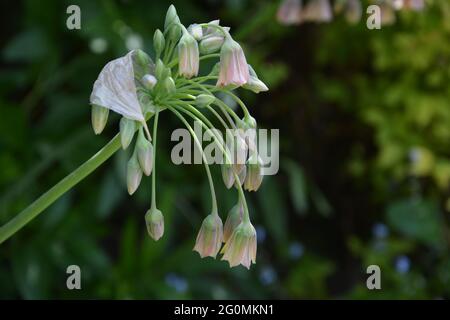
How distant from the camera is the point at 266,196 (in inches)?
112

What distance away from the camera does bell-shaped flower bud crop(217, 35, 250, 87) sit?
3.87 ft

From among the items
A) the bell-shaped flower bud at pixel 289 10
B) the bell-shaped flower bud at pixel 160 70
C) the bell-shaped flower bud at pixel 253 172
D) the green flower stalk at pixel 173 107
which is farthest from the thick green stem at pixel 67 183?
the bell-shaped flower bud at pixel 289 10

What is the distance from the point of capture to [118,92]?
1.15 m

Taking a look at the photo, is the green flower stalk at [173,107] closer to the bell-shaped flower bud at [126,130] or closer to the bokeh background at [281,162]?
the bell-shaped flower bud at [126,130]

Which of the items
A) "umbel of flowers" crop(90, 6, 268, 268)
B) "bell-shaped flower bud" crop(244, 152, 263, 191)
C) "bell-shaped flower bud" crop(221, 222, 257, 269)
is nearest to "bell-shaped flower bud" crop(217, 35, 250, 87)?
"umbel of flowers" crop(90, 6, 268, 268)

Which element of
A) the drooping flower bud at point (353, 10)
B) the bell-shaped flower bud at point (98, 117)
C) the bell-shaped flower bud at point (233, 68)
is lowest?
the bell-shaped flower bud at point (98, 117)

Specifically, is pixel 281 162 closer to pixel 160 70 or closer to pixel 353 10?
pixel 353 10

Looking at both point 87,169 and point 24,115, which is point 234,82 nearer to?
point 87,169

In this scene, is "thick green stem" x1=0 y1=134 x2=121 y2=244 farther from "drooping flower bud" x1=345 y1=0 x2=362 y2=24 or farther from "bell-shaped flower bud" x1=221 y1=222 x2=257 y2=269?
"drooping flower bud" x1=345 y1=0 x2=362 y2=24

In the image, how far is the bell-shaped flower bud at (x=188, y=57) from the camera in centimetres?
114
